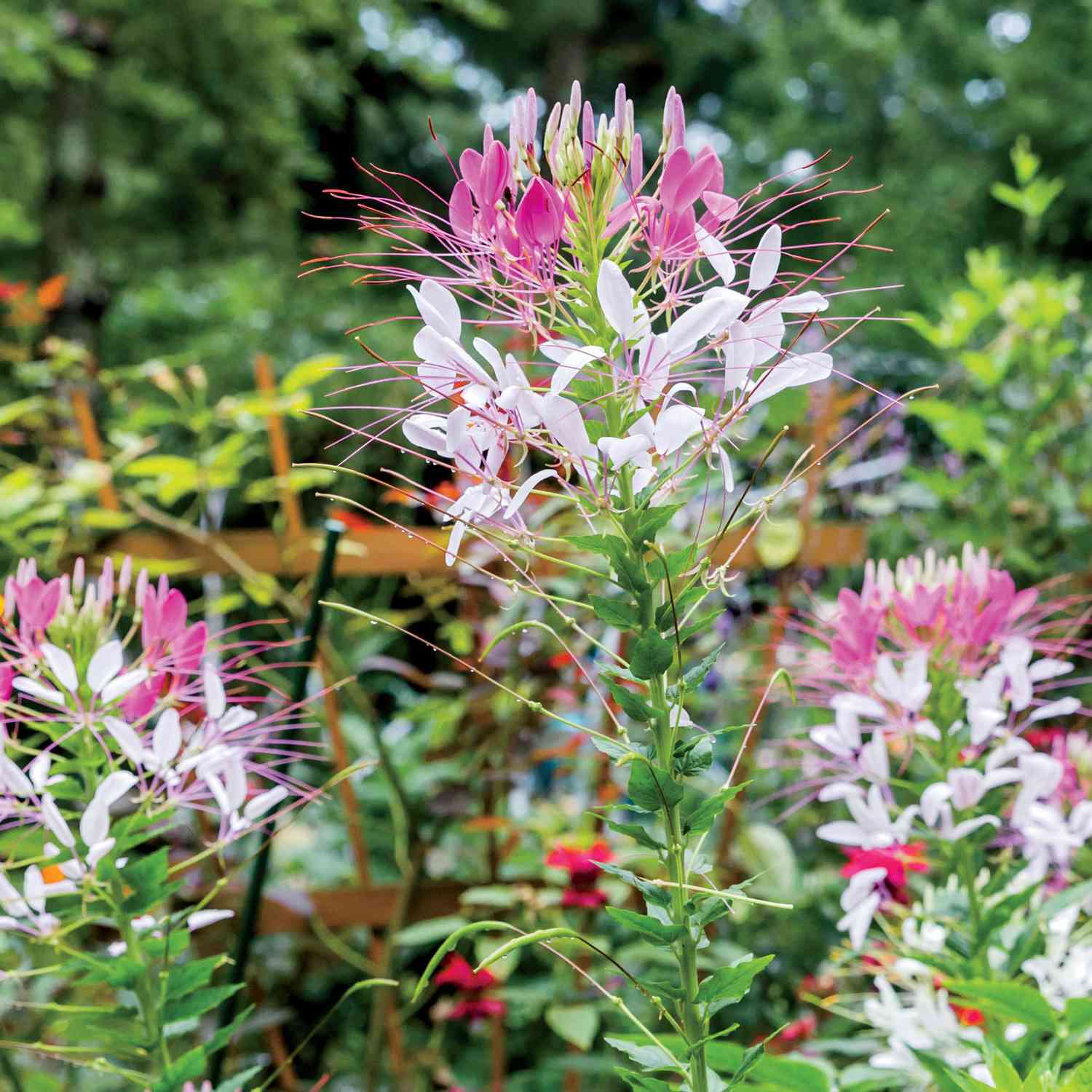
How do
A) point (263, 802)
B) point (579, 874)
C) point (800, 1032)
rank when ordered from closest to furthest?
1. point (263, 802)
2. point (579, 874)
3. point (800, 1032)

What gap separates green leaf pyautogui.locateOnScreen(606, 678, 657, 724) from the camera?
0.56 metres

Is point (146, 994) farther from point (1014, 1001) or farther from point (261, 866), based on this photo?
point (1014, 1001)

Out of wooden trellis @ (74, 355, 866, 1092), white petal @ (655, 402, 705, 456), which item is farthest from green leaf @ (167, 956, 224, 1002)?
wooden trellis @ (74, 355, 866, 1092)

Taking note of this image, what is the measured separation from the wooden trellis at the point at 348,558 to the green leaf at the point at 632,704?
999 millimetres

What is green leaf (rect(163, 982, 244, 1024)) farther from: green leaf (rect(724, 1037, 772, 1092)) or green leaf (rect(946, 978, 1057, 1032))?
green leaf (rect(946, 978, 1057, 1032))

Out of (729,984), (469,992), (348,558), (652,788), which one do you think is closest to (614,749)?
(652,788)

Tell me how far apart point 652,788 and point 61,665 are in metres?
0.41

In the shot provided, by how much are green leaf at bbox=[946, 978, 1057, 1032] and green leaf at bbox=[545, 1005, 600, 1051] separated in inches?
26.5

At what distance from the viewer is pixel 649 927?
1.79 feet

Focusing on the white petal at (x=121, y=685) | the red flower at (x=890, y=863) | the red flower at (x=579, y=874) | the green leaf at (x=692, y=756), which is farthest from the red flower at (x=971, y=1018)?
the white petal at (x=121, y=685)

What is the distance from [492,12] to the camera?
3.27 metres

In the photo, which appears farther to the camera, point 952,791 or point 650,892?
point 952,791

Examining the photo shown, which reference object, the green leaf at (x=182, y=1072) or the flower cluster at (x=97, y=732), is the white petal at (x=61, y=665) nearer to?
the flower cluster at (x=97, y=732)

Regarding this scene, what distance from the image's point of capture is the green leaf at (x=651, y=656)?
21.8 inches
